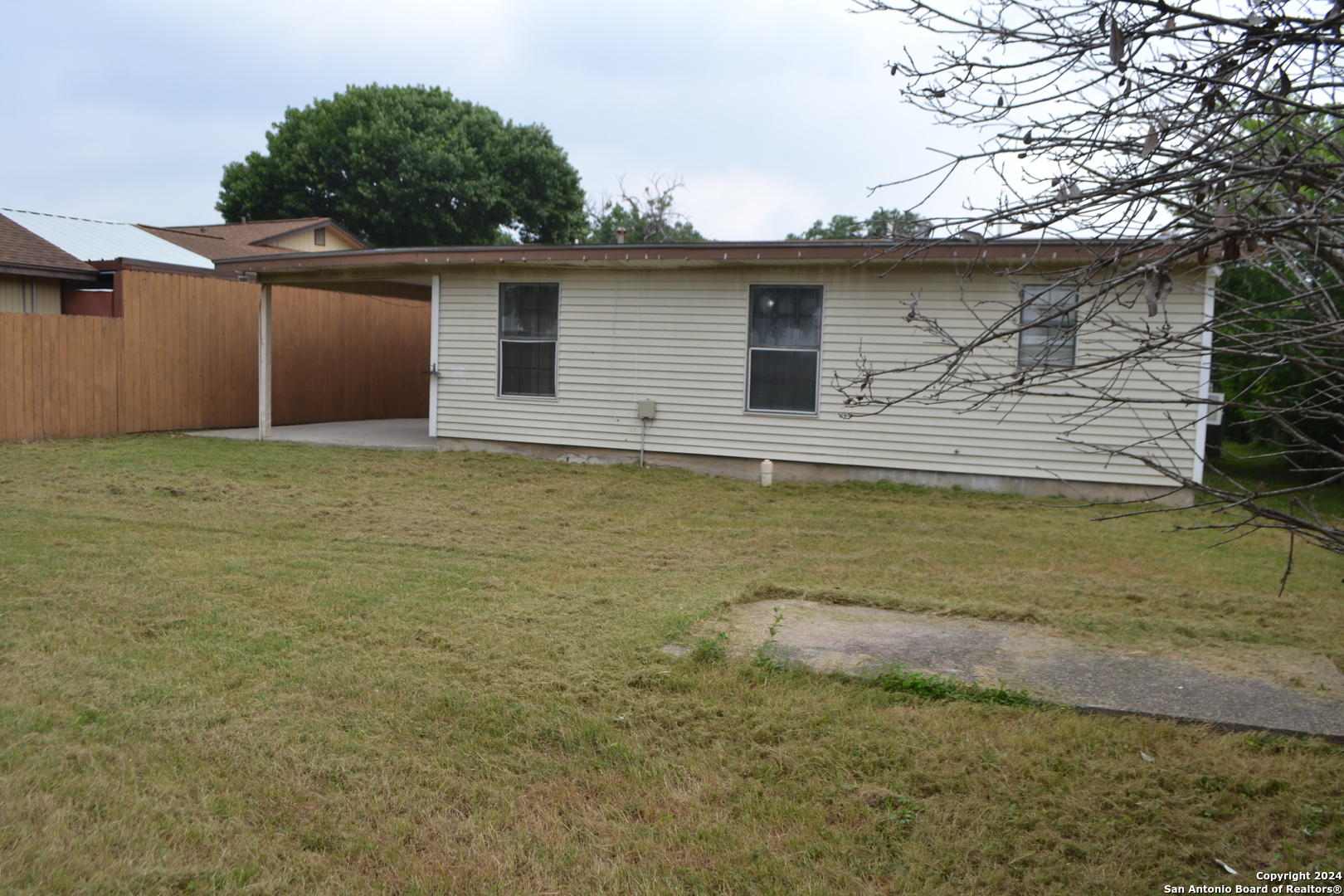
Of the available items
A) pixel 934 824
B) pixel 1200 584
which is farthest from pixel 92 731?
pixel 1200 584

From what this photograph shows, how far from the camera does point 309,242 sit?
26047 mm

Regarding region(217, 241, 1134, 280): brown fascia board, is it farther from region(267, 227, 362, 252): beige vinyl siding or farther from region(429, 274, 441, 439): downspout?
region(267, 227, 362, 252): beige vinyl siding

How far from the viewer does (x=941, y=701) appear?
166 inches

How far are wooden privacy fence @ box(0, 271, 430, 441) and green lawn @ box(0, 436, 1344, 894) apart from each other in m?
6.47

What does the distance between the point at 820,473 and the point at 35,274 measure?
11.8 metres

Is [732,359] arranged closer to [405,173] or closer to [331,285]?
[331,285]

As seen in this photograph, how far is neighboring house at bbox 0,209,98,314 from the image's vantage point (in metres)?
14.5

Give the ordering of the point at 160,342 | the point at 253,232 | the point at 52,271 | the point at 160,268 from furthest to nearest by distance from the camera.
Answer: the point at 253,232 → the point at 160,268 → the point at 52,271 → the point at 160,342

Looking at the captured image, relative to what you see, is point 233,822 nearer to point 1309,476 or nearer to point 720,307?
point 720,307

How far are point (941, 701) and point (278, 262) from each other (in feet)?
37.2

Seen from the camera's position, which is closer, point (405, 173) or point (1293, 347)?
point (1293, 347)

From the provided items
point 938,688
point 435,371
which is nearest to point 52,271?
point 435,371

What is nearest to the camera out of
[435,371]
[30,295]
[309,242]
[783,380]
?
[783,380]

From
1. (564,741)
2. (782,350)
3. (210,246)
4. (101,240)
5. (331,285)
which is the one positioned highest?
(210,246)
